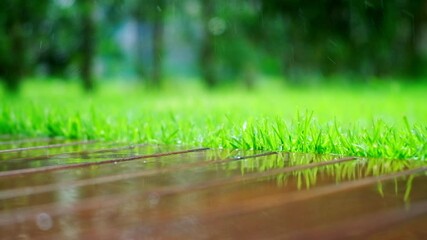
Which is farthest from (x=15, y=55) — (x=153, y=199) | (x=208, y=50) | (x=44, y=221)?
(x=44, y=221)

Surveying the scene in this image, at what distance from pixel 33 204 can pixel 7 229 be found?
23 cm

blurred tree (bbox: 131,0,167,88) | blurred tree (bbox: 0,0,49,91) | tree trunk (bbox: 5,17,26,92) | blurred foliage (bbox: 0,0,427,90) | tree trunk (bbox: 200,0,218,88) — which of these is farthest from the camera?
tree trunk (bbox: 200,0,218,88)

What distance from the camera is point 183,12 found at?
1305cm

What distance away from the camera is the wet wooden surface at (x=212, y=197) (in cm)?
125

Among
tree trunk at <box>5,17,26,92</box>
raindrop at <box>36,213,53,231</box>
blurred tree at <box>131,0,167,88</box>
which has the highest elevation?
blurred tree at <box>131,0,167,88</box>

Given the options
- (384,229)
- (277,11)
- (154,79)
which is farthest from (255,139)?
(154,79)

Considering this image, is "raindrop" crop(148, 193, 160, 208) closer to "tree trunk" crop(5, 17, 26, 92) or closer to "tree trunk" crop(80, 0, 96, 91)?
"tree trunk" crop(5, 17, 26, 92)

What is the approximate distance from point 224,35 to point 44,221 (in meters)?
12.7

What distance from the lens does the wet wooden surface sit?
1254 millimetres

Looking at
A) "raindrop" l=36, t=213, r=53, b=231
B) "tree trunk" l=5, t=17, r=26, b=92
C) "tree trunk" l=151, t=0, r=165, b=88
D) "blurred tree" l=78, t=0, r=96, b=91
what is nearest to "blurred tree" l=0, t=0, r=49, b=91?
"tree trunk" l=5, t=17, r=26, b=92

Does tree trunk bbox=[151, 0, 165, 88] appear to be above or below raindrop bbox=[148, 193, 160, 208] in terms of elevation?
above

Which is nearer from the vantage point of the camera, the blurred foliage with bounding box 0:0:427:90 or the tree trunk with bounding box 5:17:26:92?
the tree trunk with bounding box 5:17:26:92

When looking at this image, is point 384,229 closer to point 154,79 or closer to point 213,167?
point 213,167

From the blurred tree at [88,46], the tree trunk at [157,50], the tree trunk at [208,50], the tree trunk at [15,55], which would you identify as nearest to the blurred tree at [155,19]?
the tree trunk at [157,50]
